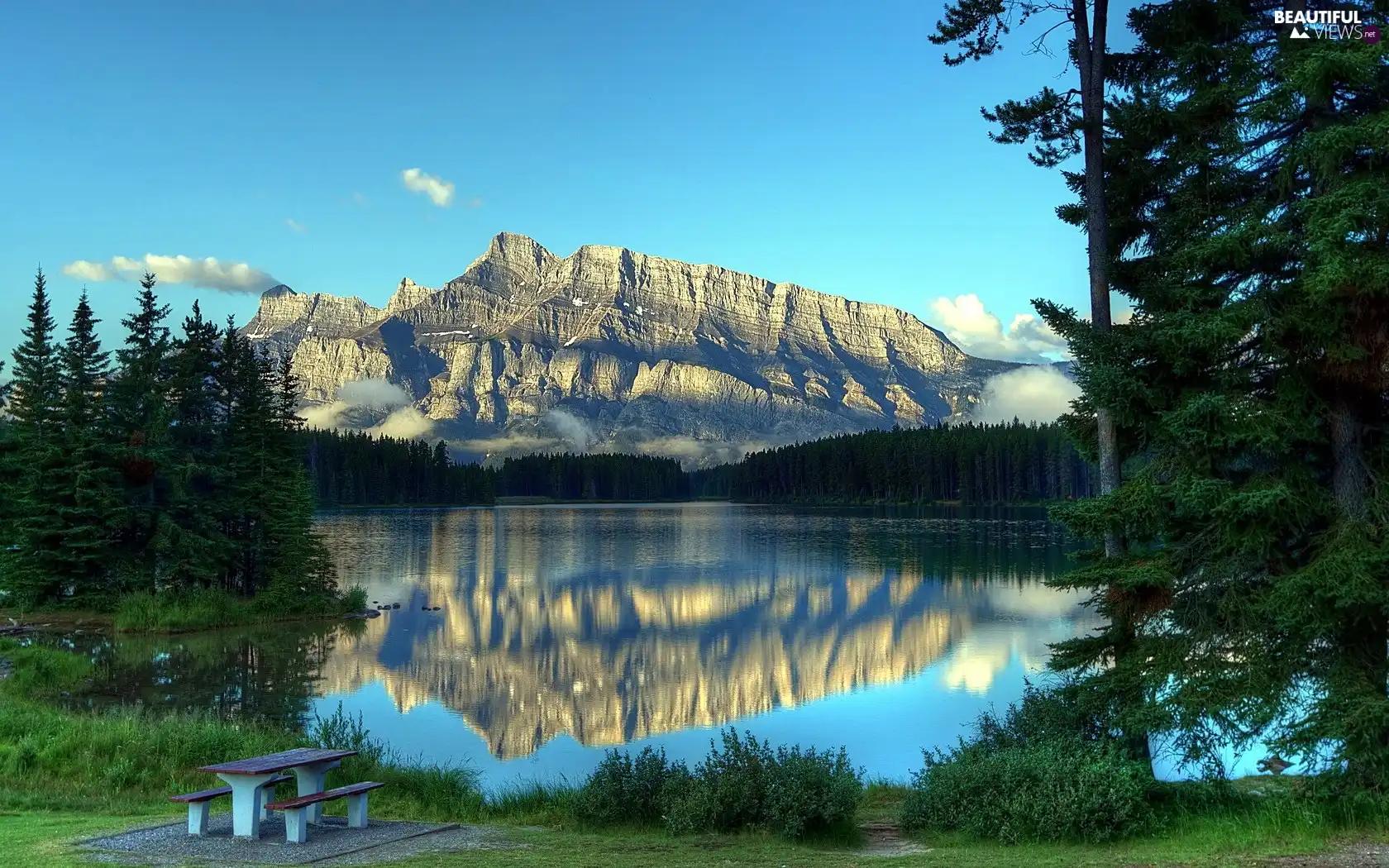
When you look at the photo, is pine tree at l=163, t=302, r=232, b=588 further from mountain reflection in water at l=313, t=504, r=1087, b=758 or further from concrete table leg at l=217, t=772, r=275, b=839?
concrete table leg at l=217, t=772, r=275, b=839

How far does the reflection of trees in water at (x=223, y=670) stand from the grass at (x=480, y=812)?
4.37 metres

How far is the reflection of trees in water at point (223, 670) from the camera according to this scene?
28000mm

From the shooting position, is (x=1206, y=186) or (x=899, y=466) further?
(x=899, y=466)

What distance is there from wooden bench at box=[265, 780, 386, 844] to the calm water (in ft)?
27.3

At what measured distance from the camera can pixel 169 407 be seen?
46250 millimetres

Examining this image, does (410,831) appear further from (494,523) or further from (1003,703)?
(494,523)

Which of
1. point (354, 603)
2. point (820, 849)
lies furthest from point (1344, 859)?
point (354, 603)

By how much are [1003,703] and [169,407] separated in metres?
38.4

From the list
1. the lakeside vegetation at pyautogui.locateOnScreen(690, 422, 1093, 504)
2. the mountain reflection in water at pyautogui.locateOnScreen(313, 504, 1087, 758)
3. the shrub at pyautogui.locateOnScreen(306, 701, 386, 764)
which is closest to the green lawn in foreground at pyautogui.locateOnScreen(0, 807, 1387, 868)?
the shrub at pyautogui.locateOnScreen(306, 701, 386, 764)

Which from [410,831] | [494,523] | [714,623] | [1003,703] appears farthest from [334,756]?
[494,523]

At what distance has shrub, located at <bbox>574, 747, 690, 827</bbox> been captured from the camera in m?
14.3

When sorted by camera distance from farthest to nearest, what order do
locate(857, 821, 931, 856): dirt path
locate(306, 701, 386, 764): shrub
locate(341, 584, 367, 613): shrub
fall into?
locate(341, 584, 367, 613): shrub
locate(306, 701, 386, 764): shrub
locate(857, 821, 931, 856): dirt path

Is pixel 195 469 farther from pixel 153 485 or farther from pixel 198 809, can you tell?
pixel 198 809

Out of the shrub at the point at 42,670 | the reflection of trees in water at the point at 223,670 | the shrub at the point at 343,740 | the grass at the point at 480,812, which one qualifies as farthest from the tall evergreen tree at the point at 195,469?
the shrub at the point at 343,740
